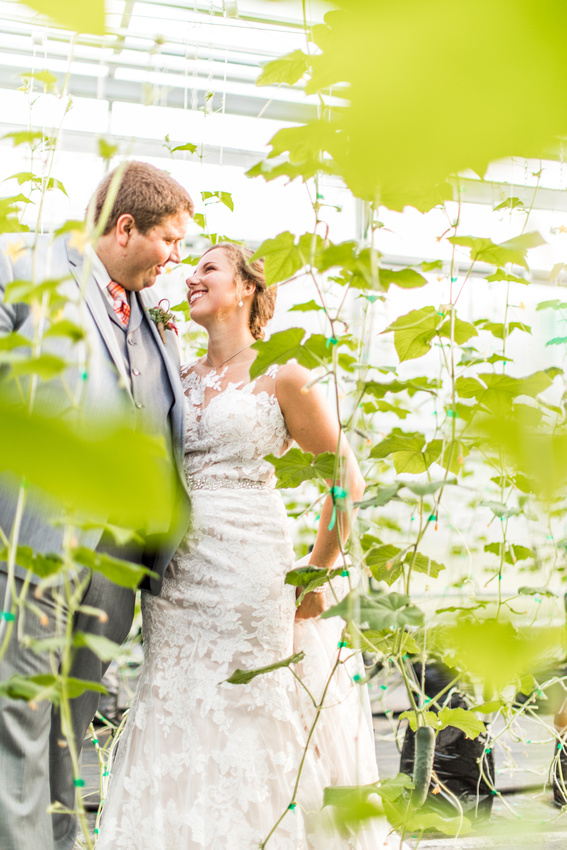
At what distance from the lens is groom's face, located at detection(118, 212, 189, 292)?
158 cm

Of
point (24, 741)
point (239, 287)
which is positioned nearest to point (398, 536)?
point (239, 287)

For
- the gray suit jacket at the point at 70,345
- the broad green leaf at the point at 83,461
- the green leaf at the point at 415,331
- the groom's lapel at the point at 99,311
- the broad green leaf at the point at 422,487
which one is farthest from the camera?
the groom's lapel at the point at 99,311

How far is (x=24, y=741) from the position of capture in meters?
1.38

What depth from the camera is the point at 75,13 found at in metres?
0.20

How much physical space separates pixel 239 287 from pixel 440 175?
164 centimetres

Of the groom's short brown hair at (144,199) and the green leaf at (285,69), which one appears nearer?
the green leaf at (285,69)

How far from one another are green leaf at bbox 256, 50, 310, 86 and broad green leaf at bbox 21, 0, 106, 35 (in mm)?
795

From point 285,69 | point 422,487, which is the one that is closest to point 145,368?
point 285,69

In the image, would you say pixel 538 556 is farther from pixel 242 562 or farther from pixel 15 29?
pixel 15 29

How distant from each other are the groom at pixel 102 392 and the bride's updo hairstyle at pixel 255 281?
0.18m

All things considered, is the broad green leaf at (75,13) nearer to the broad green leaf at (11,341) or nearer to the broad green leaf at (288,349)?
the broad green leaf at (11,341)

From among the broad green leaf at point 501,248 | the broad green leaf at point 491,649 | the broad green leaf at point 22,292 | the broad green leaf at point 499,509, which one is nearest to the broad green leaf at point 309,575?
the broad green leaf at point 499,509

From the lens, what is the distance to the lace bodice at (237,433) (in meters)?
1.69

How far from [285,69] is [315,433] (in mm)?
811
